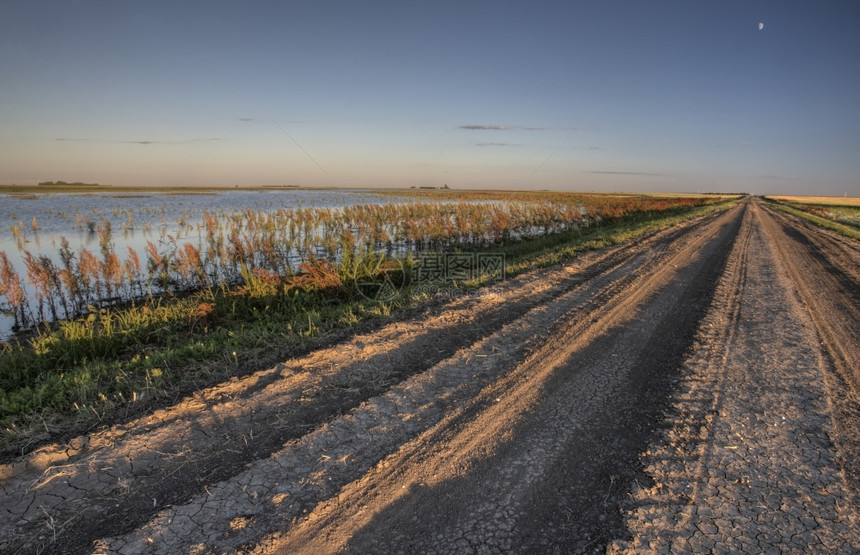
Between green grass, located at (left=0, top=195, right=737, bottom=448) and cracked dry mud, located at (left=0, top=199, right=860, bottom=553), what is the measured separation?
0.45 m

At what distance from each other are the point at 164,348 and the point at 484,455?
4.96 meters

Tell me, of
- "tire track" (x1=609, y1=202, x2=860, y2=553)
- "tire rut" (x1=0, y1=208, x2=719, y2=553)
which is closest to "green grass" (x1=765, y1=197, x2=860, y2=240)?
"tire track" (x1=609, y1=202, x2=860, y2=553)

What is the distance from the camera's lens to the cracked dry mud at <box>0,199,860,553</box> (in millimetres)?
2348

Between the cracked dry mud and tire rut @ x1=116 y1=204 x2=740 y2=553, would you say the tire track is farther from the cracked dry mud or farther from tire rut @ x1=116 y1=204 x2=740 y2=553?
tire rut @ x1=116 y1=204 x2=740 y2=553

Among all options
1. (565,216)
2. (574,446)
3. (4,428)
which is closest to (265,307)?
(4,428)

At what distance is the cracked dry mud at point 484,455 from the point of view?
2348 millimetres

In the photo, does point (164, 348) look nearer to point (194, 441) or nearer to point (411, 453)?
point (194, 441)

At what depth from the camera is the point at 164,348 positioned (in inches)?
227

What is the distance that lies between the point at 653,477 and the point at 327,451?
7.59ft

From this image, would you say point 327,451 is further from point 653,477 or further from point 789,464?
point 789,464

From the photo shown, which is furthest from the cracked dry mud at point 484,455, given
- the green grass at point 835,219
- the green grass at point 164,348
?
the green grass at point 835,219

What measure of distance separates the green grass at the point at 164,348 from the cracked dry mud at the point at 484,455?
0.45 meters

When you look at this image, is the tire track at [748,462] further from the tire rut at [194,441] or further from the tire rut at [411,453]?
the tire rut at [194,441]

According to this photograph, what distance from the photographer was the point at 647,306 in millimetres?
6863
